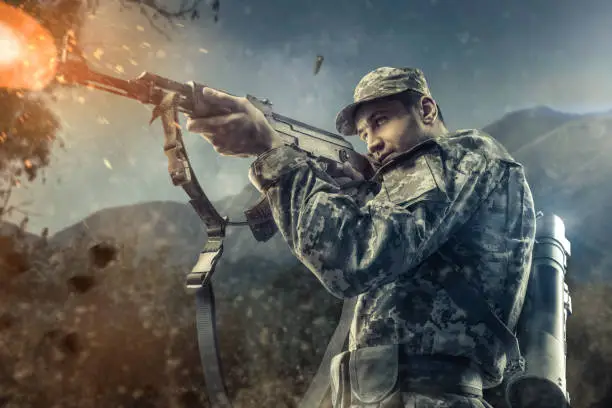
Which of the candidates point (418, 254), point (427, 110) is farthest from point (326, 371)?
point (427, 110)

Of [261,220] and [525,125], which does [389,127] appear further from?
[525,125]

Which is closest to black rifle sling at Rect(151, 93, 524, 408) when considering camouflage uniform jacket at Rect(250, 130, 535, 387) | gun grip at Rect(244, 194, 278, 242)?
gun grip at Rect(244, 194, 278, 242)

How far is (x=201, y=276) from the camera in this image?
227 cm

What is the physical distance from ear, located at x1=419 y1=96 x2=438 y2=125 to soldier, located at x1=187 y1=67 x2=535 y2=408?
0.95 ft

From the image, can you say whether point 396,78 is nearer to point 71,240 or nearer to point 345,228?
point 345,228

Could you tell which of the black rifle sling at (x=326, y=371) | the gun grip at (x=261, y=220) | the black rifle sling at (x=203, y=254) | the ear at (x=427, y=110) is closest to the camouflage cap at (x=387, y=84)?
the ear at (x=427, y=110)

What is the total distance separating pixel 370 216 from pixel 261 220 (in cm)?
106

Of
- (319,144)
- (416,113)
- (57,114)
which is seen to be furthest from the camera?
(57,114)

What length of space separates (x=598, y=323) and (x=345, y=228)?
9191mm

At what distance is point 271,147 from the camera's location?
86.4 inches

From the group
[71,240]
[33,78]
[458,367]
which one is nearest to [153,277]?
[71,240]

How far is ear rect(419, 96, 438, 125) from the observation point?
7.88ft

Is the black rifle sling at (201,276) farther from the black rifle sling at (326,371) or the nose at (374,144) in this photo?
the nose at (374,144)

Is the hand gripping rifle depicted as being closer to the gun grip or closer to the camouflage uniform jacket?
the gun grip
